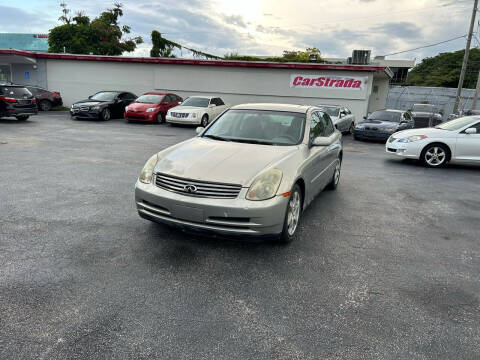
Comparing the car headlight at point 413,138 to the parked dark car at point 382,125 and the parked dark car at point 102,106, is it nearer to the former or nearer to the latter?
the parked dark car at point 382,125

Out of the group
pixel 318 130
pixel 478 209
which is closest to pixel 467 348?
pixel 318 130

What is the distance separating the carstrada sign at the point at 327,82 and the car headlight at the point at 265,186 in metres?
17.6

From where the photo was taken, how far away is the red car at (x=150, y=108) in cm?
1716

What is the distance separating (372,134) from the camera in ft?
46.4

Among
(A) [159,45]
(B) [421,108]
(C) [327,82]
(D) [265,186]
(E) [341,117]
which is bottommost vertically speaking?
(D) [265,186]

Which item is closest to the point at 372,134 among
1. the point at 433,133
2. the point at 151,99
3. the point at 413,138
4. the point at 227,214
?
the point at 413,138

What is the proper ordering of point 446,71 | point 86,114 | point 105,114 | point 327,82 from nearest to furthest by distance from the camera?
point 86,114 → point 105,114 → point 327,82 → point 446,71

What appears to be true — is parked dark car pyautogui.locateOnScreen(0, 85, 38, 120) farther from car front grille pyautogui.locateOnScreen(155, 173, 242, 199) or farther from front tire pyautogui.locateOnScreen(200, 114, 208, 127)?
car front grille pyautogui.locateOnScreen(155, 173, 242, 199)

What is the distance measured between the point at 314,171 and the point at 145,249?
7.88ft

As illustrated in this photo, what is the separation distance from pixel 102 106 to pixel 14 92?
3846 mm

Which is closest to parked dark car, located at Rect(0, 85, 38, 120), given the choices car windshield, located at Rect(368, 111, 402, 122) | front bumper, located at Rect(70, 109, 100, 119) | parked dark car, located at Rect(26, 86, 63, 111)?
front bumper, located at Rect(70, 109, 100, 119)

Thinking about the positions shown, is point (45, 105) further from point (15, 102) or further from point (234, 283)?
point (234, 283)

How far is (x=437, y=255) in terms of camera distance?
157 inches

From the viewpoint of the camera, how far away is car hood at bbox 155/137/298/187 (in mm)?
3658
